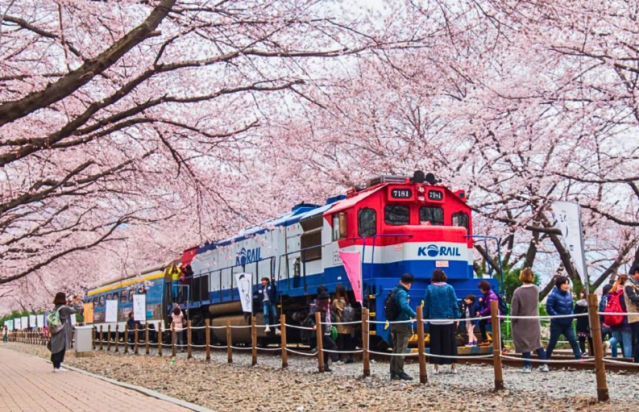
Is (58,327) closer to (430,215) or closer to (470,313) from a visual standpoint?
(430,215)

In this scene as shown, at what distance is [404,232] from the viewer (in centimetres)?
1557

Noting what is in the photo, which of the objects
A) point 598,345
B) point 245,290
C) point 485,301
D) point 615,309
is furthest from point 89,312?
point 598,345

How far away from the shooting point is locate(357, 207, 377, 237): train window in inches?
618

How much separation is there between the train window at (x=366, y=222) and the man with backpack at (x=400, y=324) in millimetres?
3822

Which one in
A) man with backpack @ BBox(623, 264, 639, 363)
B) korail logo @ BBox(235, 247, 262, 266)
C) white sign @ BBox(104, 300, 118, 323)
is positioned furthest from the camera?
white sign @ BBox(104, 300, 118, 323)

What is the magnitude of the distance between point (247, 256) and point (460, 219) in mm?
7418

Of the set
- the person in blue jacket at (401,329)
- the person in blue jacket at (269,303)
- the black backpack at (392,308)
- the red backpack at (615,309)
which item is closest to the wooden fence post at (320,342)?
the black backpack at (392,308)

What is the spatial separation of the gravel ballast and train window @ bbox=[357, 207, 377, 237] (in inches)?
102

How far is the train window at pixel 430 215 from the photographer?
1617cm

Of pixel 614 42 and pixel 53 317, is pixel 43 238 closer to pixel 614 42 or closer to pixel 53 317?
pixel 53 317

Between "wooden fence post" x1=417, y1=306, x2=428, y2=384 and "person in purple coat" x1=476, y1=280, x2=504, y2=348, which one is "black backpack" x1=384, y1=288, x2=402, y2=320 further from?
"person in purple coat" x1=476, y1=280, x2=504, y2=348

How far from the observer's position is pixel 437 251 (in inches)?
613

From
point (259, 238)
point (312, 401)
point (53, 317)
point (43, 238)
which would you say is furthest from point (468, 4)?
point (43, 238)

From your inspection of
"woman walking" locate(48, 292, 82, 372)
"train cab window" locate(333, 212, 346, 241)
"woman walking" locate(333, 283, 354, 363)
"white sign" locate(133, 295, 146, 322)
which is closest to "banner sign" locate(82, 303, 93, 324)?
"white sign" locate(133, 295, 146, 322)
